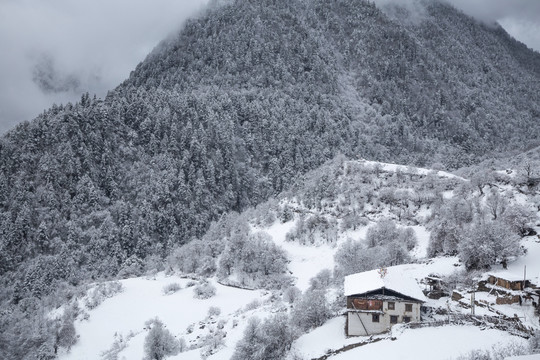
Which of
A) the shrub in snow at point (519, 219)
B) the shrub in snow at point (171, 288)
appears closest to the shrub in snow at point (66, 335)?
the shrub in snow at point (171, 288)

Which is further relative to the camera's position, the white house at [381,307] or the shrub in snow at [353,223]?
the shrub in snow at [353,223]

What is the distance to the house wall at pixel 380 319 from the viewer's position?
39094 mm

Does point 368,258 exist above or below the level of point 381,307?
above

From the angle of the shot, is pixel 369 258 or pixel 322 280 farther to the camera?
pixel 322 280

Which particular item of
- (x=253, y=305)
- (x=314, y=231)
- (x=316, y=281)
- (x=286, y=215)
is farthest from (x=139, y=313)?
(x=286, y=215)

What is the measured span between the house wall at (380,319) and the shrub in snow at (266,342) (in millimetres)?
5150

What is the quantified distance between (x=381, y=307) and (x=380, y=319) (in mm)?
992

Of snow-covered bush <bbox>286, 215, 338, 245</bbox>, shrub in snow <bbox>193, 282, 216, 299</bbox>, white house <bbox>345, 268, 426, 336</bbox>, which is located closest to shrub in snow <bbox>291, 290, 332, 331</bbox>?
white house <bbox>345, 268, 426, 336</bbox>

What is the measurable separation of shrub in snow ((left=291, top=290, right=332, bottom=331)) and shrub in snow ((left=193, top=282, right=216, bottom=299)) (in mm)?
25063

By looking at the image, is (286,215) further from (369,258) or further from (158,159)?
(158,159)

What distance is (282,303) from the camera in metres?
56.6

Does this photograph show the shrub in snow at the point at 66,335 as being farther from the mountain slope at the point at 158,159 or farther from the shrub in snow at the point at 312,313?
the shrub in snow at the point at 312,313

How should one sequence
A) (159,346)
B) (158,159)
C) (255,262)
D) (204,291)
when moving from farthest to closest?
(158,159), (255,262), (204,291), (159,346)

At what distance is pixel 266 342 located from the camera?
38.2 metres
